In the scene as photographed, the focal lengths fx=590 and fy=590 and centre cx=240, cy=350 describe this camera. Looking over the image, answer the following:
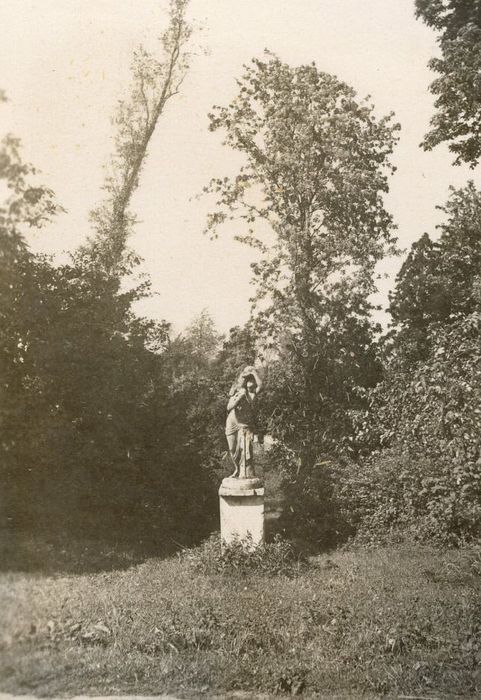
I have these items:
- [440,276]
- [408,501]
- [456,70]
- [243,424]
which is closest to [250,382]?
[243,424]

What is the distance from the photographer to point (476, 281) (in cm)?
1395

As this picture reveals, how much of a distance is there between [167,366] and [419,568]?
36.9 ft

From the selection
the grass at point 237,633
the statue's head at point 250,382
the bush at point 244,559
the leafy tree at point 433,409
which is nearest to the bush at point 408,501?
the leafy tree at point 433,409

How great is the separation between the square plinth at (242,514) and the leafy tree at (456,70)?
785cm

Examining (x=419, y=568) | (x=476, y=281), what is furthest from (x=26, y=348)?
(x=476, y=281)

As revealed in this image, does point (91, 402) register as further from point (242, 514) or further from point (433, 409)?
point (433, 409)

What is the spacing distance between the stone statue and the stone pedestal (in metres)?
0.34

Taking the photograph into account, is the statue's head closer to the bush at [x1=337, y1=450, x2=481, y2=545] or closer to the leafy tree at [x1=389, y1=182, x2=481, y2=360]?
the bush at [x1=337, y1=450, x2=481, y2=545]

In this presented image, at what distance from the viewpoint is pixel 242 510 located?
9.73 metres

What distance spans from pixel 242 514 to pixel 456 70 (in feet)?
29.5

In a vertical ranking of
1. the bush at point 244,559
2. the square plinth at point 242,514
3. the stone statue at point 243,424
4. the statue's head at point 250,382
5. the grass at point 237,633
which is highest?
the statue's head at point 250,382

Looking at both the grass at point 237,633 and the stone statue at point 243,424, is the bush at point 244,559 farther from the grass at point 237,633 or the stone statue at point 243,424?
the stone statue at point 243,424

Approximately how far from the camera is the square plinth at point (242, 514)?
965 cm

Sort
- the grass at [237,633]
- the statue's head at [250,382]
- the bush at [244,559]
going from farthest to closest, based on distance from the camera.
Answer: the statue's head at [250,382] → the bush at [244,559] → the grass at [237,633]
